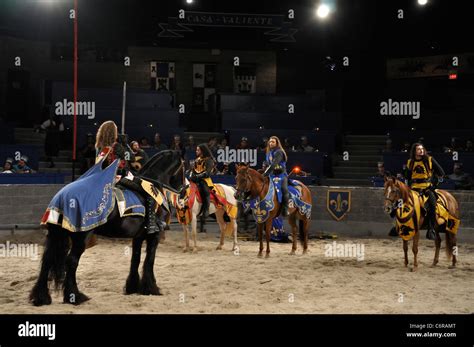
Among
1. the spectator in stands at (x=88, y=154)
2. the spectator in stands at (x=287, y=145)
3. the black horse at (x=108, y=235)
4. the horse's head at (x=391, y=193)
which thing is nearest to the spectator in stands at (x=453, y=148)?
the spectator in stands at (x=287, y=145)

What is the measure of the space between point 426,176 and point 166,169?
5.41 meters

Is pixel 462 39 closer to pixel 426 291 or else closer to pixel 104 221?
pixel 426 291

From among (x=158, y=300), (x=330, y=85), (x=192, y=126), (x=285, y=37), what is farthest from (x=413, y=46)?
(x=158, y=300)

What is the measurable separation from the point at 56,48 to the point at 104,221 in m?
20.1

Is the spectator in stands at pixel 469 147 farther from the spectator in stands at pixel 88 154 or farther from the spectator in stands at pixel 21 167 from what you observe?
the spectator in stands at pixel 21 167

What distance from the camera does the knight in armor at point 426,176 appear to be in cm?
1145

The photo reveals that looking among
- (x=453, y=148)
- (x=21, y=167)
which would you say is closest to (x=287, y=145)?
(x=453, y=148)

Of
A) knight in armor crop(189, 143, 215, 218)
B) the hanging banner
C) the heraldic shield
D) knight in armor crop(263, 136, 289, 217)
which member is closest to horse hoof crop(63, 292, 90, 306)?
knight in armor crop(263, 136, 289, 217)

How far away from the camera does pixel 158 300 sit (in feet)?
27.2

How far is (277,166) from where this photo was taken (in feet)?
42.4

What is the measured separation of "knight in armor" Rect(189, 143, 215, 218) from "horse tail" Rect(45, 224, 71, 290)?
19.9 feet

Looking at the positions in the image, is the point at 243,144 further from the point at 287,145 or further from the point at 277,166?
the point at 277,166

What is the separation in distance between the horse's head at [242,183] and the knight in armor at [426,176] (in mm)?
3284

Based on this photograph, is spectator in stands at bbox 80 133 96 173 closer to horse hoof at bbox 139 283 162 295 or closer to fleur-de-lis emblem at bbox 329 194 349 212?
fleur-de-lis emblem at bbox 329 194 349 212
